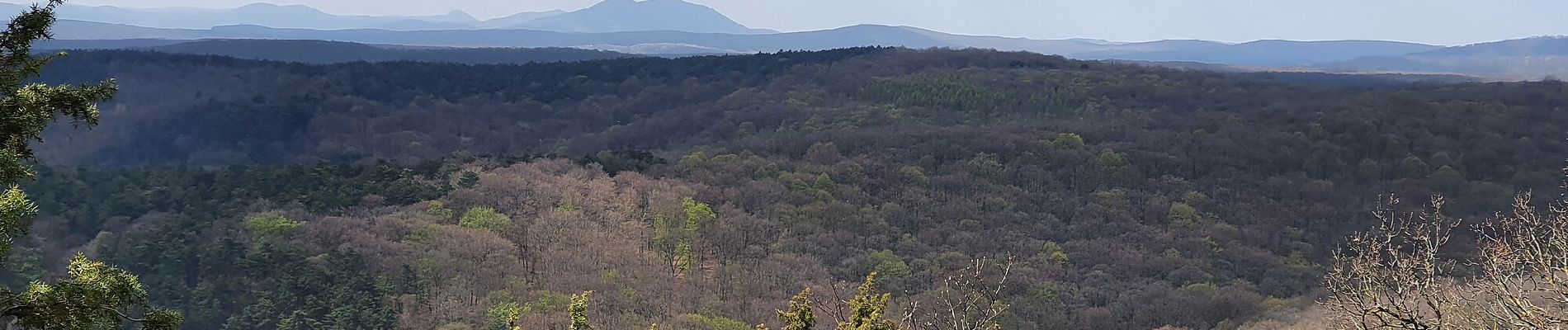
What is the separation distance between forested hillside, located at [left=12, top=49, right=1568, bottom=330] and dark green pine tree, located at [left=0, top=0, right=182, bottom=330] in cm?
325

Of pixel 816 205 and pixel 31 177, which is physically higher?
pixel 31 177

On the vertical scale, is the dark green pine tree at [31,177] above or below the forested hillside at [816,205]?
above

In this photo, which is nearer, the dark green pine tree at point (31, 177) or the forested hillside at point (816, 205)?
the dark green pine tree at point (31, 177)

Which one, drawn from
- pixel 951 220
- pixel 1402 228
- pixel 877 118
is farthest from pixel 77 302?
pixel 877 118

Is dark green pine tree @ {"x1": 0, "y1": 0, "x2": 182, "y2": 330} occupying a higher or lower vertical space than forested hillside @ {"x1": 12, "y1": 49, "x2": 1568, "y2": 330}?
higher

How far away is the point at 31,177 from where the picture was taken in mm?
6438

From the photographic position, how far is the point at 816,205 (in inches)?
1660

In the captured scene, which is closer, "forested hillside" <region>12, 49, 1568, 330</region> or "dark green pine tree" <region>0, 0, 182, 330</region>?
"dark green pine tree" <region>0, 0, 182, 330</region>

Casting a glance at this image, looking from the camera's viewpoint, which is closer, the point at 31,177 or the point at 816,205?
the point at 31,177

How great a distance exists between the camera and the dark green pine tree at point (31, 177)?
6.40 meters

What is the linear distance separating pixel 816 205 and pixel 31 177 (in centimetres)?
3621

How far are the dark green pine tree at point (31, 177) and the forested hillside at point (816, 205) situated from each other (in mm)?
3255

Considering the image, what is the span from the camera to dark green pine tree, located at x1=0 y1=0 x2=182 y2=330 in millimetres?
6402

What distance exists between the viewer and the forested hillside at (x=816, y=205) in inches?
1199
